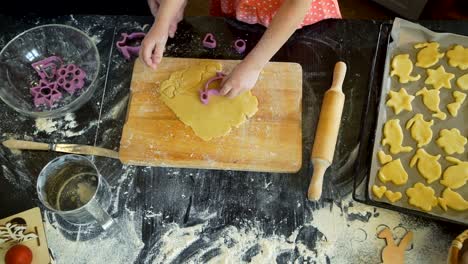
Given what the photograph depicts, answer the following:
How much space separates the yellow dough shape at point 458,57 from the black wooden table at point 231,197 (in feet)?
0.19

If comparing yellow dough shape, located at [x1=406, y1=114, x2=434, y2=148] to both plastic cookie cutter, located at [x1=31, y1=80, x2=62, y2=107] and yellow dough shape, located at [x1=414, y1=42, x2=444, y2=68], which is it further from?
plastic cookie cutter, located at [x1=31, y1=80, x2=62, y2=107]

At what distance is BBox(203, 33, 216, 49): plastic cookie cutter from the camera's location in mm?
1101

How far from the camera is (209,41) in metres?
1.10

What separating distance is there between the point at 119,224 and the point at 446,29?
0.89m

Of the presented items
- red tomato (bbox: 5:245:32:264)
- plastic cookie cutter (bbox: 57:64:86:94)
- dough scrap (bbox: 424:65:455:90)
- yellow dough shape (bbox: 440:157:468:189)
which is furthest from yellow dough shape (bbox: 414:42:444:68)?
red tomato (bbox: 5:245:32:264)

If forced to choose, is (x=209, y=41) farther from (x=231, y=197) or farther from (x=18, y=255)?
(x=18, y=255)

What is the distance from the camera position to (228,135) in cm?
100

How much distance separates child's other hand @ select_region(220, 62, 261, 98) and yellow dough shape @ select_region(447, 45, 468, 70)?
18.1 inches

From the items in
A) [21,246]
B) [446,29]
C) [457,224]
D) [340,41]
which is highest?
[446,29]

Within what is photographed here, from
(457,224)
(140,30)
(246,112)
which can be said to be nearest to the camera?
(457,224)

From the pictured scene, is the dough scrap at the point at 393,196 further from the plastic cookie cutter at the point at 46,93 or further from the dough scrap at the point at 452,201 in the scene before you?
the plastic cookie cutter at the point at 46,93

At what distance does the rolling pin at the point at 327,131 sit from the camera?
95cm

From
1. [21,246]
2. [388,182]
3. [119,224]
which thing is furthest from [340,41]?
[21,246]

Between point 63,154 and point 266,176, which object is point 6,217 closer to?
point 63,154
